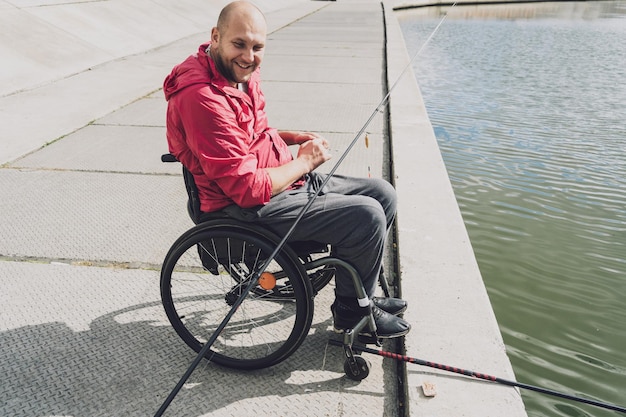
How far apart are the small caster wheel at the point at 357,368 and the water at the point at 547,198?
3.36ft

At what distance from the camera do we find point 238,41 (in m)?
2.29

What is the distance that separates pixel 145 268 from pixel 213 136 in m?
1.43

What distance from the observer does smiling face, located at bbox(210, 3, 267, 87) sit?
2277 millimetres

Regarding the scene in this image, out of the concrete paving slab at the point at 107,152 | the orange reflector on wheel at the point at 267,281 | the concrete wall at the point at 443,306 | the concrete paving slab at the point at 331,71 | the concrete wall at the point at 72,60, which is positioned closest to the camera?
the concrete wall at the point at 443,306

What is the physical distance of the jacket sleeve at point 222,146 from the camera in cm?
220

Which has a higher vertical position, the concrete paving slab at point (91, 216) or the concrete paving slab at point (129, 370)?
the concrete paving slab at point (91, 216)

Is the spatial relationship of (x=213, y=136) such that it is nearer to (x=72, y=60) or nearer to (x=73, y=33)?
(x=72, y=60)

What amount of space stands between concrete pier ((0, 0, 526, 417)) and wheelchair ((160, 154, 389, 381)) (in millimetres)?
111

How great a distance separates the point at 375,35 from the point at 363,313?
42.7 feet

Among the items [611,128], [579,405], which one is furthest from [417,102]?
[579,405]

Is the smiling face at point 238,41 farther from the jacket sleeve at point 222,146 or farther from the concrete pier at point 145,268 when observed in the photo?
the concrete pier at point 145,268

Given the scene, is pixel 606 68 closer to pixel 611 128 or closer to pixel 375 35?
pixel 611 128

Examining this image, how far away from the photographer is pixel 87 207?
13.5 ft

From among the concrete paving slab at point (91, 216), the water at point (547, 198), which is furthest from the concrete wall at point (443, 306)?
the concrete paving slab at point (91, 216)
